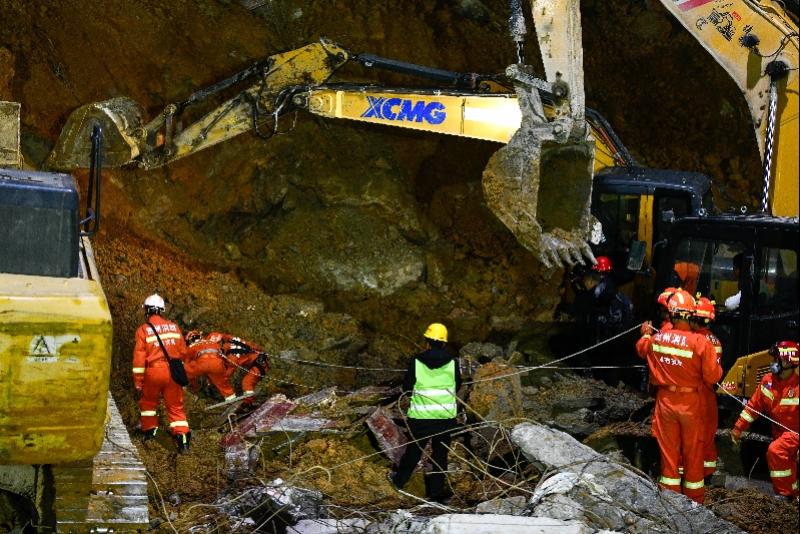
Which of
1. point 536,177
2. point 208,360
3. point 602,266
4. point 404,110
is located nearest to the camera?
point 536,177

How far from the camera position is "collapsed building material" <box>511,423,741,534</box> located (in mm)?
7453

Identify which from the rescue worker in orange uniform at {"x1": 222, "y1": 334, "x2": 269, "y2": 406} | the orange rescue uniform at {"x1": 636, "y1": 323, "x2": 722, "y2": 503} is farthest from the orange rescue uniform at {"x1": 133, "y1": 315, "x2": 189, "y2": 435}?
the orange rescue uniform at {"x1": 636, "y1": 323, "x2": 722, "y2": 503}

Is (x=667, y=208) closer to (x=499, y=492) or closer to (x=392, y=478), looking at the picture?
(x=392, y=478)

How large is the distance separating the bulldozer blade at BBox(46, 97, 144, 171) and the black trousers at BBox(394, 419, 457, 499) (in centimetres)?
442

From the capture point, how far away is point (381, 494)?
29.0 ft

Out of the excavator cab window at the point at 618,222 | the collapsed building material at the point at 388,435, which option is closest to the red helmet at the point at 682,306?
the collapsed building material at the point at 388,435

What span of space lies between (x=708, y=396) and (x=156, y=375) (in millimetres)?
4639

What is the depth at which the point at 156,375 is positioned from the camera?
948cm

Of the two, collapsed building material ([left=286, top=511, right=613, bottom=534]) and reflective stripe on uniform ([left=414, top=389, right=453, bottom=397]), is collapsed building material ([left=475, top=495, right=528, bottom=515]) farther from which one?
reflective stripe on uniform ([left=414, top=389, right=453, bottom=397])

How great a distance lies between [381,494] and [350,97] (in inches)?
168

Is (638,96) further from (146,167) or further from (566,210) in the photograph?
(146,167)

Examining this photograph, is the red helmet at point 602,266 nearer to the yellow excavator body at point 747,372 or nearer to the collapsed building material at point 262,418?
the yellow excavator body at point 747,372

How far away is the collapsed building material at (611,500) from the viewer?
7.45 meters

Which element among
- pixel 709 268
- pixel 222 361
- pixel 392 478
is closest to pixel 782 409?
pixel 709 268
